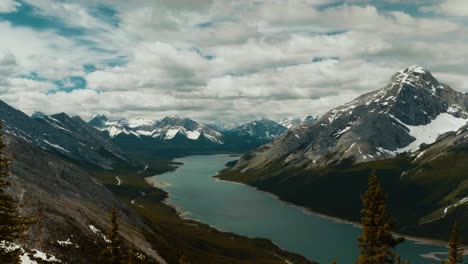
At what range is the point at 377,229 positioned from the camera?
35.8 m

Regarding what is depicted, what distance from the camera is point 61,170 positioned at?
427ft

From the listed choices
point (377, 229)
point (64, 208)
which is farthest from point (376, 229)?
point (64, 208)

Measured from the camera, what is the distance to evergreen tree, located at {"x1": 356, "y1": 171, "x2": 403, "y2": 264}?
3547cm

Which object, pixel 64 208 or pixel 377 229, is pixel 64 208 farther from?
pixel 377 229

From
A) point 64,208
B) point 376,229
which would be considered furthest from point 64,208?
point 376,229

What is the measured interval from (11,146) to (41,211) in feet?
164

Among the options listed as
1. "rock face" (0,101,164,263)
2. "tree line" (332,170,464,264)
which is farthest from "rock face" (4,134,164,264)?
Answer: "tree line" (332,170,464,264)

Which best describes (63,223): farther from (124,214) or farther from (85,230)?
(124,214)

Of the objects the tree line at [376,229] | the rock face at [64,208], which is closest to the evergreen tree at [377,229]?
the tree line at [376,229]

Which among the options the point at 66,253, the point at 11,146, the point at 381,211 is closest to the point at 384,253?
the point at 381,211

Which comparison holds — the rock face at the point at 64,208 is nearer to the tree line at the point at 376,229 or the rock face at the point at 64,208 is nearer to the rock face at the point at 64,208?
the rock face at the point at 64,208

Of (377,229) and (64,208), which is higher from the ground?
(377,229)

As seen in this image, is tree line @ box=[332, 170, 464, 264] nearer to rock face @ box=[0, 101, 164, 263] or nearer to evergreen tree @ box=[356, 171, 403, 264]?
evergreen tree @ box=[356, 171, 403, 264]

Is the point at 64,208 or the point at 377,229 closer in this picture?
the point at 377,229
